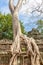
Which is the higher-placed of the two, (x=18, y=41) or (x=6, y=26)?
(x=6, y=26)

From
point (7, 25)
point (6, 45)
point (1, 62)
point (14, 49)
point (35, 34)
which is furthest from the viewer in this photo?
point (7, 25)

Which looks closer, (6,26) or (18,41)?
(18,41)

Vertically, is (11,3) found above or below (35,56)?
above

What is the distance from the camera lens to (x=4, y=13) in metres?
20.8

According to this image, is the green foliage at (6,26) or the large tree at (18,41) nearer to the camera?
the large tree at (18,41)

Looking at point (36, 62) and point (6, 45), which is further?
point (6, 45)

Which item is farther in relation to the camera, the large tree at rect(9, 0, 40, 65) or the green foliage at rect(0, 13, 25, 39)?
the green foliage at rect(0, 13, 25, 39)

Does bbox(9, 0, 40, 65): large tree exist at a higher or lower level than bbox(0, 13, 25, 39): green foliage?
lower

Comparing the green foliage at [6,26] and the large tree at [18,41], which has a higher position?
the green foliage at [6,26]

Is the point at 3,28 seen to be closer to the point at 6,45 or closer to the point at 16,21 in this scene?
the point at 6,45

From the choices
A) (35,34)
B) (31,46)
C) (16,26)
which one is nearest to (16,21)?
(16,26)

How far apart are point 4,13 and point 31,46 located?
39.6 ft

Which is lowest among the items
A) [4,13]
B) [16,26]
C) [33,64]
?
[33,64]

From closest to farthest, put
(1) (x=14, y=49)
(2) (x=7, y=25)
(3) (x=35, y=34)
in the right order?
(1) (x=14, y=49)
(3) (x=35, y=34)
(2) (x=7, y=25)
